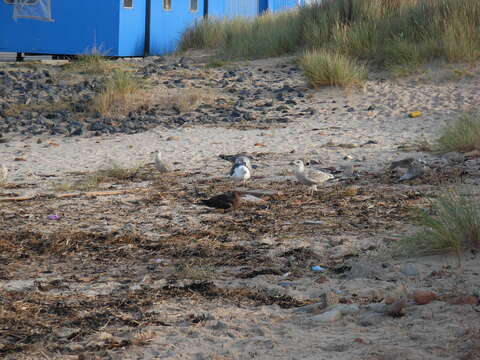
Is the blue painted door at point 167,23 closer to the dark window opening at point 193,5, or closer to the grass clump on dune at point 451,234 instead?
the dark window opening at point 193,5

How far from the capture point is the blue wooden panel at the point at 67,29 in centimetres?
1841

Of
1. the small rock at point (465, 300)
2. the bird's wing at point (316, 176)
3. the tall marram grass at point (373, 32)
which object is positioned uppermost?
the tall marram grass at point (373, 32)

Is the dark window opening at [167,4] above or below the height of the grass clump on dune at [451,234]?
above

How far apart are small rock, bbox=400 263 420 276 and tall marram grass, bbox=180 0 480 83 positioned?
9206 millimetres

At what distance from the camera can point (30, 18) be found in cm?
1920

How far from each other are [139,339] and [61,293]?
102 cm

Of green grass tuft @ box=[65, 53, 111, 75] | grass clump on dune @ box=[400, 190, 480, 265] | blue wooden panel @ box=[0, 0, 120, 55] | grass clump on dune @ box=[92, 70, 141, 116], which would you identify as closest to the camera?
grass clump on dune @ box=[400, 190, 480, 265]

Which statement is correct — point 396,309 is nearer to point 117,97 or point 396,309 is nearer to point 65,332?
point 65,332

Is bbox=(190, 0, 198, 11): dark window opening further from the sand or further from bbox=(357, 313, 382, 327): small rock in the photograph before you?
bbox=(357, 313, 382, 327): small rock

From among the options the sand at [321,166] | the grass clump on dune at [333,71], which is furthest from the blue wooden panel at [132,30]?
the grass clump on dune at [333,71]

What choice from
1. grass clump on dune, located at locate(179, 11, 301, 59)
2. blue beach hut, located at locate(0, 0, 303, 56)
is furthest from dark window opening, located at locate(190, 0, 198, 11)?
grass clump on dune, located at locate(179, 11, 301, 59)

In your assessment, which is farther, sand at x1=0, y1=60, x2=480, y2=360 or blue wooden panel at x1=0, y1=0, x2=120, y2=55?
blue wooden panel at x1=0, y1=0, x2=120, y2=55

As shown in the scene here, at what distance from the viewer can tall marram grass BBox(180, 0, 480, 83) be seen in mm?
13523

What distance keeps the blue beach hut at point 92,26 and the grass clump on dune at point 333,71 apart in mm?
6346
